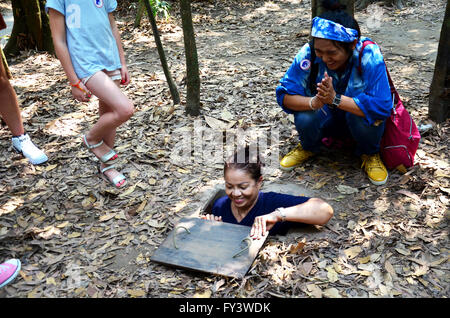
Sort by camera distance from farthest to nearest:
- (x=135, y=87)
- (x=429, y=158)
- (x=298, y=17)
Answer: (x=298, y=17) < (x=135, y=87) < (x=429, y=158)

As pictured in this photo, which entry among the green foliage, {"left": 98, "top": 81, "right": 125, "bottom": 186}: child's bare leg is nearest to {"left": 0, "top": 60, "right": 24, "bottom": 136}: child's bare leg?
{"left": 98, "top": 81, "right": 125, "bottom": 186}: child's bare leg

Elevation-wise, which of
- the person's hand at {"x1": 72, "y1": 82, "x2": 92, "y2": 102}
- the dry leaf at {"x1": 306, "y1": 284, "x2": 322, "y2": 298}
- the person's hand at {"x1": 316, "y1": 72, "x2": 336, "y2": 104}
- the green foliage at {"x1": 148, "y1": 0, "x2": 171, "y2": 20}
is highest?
the person's hand at {"x1": 72, "y1": 82, "x2": 92, "y2": 102}

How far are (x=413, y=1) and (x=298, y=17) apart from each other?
2.60 m

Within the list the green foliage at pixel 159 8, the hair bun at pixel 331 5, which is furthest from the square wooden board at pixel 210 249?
the green foliage at pixel 159 8

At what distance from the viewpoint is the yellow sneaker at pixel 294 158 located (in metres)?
3.95

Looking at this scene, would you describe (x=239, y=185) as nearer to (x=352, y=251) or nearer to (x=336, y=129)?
(x=352, y=251)

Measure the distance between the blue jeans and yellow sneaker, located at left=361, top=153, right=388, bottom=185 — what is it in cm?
6

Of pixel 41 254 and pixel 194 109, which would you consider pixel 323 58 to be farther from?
pixel 41 254

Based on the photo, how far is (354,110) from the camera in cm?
331

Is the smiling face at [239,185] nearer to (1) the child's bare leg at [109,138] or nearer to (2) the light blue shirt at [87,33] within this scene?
(1) the child's bare leg at [109,138]

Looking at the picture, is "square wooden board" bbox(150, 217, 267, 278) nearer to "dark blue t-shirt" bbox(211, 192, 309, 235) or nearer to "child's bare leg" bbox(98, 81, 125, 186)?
"dark blue t-shirt" bbox(211, 192, 309, 235)

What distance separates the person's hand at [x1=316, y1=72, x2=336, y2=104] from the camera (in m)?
3.16

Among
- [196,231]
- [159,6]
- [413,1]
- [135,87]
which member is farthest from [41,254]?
[413,1]

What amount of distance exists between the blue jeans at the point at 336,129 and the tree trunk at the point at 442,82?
1.11 m
